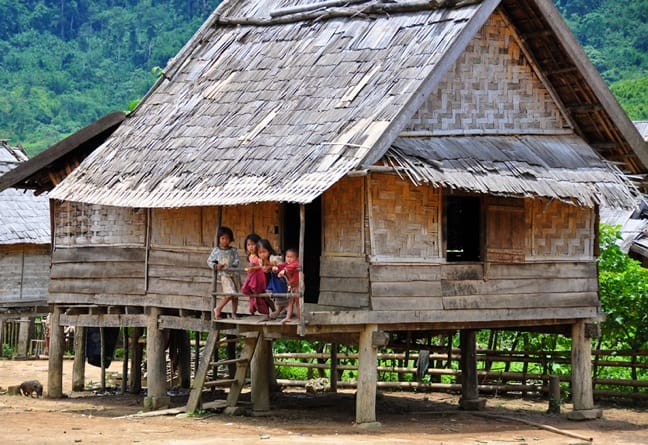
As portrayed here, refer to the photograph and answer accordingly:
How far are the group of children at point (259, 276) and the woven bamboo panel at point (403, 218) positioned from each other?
1063 mm

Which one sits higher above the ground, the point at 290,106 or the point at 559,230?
the point at 290,106

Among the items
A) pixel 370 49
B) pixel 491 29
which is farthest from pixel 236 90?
pixel 491 29

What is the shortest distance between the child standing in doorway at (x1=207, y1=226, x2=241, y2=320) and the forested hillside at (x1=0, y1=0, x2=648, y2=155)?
32.4m

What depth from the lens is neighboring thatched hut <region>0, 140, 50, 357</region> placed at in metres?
30.9

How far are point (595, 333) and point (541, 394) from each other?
3.18 m

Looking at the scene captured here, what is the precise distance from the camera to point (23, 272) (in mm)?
31969

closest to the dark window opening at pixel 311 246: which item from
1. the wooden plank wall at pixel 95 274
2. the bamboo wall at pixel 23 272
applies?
the wooden plank wall at pixel 95 274

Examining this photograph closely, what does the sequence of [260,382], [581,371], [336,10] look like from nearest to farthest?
[260,382] < [581,371] < [336,10]

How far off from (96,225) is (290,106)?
4133 millimetres

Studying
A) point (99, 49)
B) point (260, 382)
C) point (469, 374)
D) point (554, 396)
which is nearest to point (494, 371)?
point (469, 374)

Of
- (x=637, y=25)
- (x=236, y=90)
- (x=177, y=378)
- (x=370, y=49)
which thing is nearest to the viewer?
(x=370, y=49)

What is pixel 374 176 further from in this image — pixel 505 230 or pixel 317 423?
pixel 317 423

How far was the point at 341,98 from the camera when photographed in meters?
17.9

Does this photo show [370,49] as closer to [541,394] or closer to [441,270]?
[441,270]
